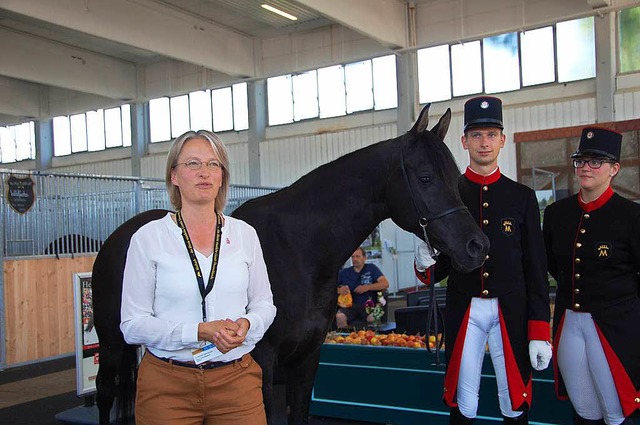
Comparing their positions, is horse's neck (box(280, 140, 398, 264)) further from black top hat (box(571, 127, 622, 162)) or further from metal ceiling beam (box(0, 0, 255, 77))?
metal ceiling beam (box(0, 0, 255, 77))

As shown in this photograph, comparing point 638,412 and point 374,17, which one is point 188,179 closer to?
point 638,412

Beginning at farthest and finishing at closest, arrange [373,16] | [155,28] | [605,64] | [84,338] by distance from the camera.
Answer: [155,28], [373,16], [605,64], [84,338]

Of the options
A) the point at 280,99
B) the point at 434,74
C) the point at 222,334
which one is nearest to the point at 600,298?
the point at 222,334

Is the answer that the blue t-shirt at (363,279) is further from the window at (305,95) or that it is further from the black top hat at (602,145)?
the window at (305,95)

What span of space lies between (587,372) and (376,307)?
3373mm

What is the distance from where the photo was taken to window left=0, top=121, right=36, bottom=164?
20.0 metres

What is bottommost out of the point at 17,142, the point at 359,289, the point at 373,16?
the point at 359,289

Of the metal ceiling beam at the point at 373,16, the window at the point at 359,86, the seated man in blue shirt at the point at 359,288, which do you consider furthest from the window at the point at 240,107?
the seated man in blue shirt at the point at 359,288

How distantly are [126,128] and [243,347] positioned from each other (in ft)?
57.8

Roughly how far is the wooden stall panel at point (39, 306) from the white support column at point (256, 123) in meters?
7.96

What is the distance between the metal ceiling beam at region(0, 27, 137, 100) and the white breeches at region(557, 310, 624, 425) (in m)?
14.4

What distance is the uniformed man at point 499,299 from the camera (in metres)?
2.28

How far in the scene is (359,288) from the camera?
603cm

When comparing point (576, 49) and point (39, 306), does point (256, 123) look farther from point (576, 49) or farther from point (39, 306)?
point (39, 306)
